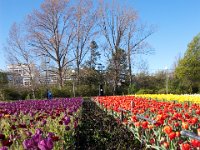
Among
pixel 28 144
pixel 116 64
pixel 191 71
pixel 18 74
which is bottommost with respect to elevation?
pixel 28 144

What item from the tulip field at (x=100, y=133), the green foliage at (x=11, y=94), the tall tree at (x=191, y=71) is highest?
the tall tree at (x=191, y=71)

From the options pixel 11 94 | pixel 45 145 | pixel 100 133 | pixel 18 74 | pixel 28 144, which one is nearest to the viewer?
pixel 45 145

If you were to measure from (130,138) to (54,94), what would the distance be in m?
25.5

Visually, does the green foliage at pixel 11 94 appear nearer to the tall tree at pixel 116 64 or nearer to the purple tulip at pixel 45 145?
the tall tree at pixel 116 64

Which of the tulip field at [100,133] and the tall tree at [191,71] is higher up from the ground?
the tall tree at [191,71]

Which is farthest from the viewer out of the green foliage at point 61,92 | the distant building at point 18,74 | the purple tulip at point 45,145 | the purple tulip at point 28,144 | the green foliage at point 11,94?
the distant building at point 18,74

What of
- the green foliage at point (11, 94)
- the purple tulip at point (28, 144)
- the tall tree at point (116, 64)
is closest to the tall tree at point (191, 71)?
the tall tree at point (116, 64)

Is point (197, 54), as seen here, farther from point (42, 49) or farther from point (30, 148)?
point (30, 148)

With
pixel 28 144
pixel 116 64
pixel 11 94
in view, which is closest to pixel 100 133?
pixel 28 144

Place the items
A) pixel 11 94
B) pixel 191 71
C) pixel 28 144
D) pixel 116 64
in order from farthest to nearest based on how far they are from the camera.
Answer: pixel 116 64, pixel 191 71, pixel 11 94, pixel 28 144

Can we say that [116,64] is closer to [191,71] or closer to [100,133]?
[191,71]

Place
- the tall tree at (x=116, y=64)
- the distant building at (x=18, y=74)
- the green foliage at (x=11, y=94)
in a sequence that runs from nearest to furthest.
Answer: the green foliage at (x=11, y=94) < the tall tree at (x=116, y=64) < the distant building at (x=18, y=74)

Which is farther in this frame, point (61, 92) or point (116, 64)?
point (116, 64)

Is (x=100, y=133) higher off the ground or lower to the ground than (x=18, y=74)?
lower
